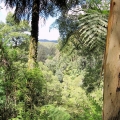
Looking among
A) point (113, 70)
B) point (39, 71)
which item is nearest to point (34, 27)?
point (39, 71)

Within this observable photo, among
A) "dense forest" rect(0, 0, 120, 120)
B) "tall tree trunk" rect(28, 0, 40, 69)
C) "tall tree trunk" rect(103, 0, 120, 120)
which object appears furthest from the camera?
"tall tree trunk" rect(28, 0, 40, 69)

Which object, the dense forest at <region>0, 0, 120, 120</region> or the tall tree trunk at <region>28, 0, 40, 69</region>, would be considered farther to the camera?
the tall tree trunk at <region>28, 0, 40, 69</region>

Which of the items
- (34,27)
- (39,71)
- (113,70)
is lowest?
(39,71)

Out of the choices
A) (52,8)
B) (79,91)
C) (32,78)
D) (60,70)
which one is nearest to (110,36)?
(32,78)

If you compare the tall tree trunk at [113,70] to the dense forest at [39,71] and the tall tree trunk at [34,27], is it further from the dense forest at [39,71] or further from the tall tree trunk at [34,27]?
the tall tree trunk at [34,27]

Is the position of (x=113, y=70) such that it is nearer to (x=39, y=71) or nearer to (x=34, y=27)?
(x=39, y=71)

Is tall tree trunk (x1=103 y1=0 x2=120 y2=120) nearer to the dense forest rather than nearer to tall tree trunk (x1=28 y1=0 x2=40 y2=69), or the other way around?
the dense forest

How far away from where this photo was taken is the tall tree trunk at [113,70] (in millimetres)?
1242

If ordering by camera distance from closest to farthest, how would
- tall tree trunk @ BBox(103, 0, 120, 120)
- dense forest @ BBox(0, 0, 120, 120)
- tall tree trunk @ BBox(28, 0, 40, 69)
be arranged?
tall tree trunk @ BBox(103, 0, 120, 120), dense forest @ BBox(0, 0, 120, 120), tall tree trunk @ BBox(28, 0, 40, 69)

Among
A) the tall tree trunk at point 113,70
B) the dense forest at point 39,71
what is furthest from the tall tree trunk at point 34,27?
the tall tree trunk at point 113,70

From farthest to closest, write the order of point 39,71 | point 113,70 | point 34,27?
point 34,27 → point 39,71 → point 113,70

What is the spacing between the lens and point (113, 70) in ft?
4.11

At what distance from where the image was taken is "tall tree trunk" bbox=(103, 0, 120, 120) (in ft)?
4.08

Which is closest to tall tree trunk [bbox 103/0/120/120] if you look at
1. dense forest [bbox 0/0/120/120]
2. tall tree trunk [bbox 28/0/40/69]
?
Result: dense forest [bbox 0/0/120/120]
